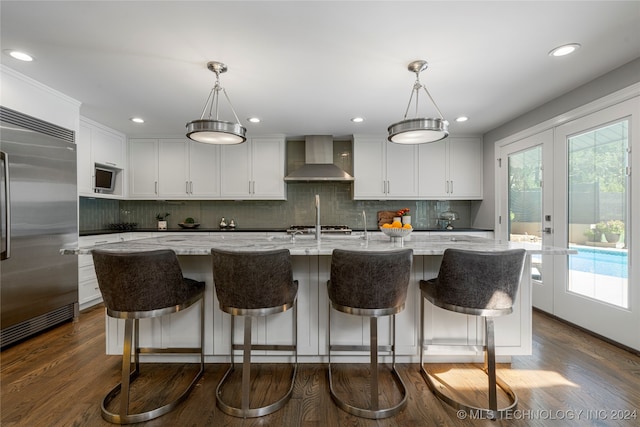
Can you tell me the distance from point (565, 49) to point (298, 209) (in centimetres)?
378

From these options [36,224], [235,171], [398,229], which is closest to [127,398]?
[398,229]

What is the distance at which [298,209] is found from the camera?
197 inches

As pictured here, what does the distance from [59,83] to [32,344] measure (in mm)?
2406

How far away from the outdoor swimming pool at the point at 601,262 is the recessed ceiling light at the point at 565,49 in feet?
5.73

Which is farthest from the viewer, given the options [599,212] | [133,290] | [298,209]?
[298,209]

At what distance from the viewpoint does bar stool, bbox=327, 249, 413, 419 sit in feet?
4.96

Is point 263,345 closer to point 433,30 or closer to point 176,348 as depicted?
point 176,348

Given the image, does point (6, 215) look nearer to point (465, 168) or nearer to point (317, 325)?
point (317, 325)

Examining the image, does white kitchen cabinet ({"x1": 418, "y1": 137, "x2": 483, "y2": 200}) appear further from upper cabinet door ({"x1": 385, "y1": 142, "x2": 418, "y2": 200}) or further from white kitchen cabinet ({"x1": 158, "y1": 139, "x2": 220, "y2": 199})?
white kitchen cabinet ({"x1": 158, "y1": 139, "x2": 220, "y2": 199})

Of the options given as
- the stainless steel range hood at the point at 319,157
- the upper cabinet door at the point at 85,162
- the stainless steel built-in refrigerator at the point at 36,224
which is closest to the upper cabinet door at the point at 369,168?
Result: the stainless steel range hood at the point at 319,157

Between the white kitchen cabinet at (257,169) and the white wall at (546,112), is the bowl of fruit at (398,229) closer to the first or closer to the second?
the white wall at (546,112)

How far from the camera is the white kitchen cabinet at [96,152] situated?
146 inches

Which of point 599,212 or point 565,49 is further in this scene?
point 599,212

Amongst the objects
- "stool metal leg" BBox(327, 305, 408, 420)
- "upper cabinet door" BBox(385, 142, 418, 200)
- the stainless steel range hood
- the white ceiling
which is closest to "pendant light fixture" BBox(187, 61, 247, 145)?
the white ceiling
